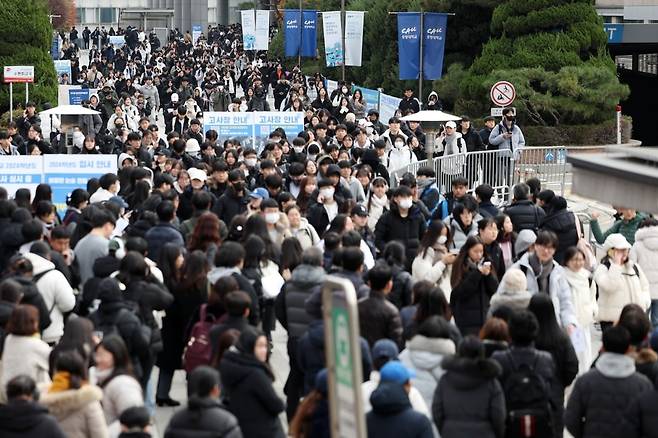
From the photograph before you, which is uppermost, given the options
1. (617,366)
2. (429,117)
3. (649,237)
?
(429,117)

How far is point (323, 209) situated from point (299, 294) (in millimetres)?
4722

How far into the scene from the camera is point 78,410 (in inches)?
356

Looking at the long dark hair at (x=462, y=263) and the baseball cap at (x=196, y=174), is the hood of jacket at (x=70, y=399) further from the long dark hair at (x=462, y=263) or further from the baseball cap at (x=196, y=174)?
the baseball cap at (x=196, y=174)

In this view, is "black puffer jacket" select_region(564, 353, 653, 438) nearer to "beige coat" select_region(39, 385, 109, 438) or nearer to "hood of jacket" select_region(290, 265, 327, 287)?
"hood of jacket" select_region(290, 265, 327, 287)

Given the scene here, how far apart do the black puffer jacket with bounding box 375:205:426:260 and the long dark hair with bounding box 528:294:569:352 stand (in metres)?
5.14

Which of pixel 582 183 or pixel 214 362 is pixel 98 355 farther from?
pixel 582 183

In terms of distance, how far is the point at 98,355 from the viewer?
9484 millimetres

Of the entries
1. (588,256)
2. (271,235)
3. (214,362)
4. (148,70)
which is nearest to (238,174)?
(271,235)

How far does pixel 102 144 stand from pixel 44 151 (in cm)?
180

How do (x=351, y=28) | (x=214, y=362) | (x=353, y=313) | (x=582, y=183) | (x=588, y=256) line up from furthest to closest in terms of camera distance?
(x=351, y=28)
(x=588, y=256)
(x=214, y=362)
(x=582, y=183)
(x=353, y=313)

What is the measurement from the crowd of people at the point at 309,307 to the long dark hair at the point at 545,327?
0.01 meters

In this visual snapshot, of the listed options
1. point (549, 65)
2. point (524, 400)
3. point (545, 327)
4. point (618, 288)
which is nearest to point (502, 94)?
point (549, 65)

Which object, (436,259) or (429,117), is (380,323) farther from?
(429,117)

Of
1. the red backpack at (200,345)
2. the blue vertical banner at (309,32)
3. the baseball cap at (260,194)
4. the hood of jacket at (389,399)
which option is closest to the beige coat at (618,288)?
the red backpack at (200,345)
